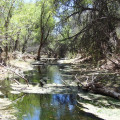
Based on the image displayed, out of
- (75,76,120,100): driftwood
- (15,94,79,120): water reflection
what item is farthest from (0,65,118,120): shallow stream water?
(75,76,120,100): driftwood

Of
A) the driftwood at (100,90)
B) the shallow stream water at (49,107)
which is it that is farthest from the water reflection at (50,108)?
the driftwood at (100,90)

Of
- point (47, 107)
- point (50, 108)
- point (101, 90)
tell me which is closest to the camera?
point (50, 108)

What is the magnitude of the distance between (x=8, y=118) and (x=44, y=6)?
73.0 feet

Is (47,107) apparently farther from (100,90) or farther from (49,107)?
(100,90)

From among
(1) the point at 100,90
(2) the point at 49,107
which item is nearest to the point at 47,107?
(2) the point at 49,107

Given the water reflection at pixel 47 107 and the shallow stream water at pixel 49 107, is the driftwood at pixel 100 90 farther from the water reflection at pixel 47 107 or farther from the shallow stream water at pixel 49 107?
the water reflection at pixel 47 107

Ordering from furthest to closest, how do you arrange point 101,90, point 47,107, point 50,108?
point 101,90
point 47,107
point 50,108

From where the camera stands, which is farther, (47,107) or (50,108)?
(47,107)

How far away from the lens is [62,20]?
12.5 m

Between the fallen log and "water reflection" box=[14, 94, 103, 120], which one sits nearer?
"water reflection" box=[14, 94, 103, 120]

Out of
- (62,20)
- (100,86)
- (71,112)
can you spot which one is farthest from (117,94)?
(62,20)

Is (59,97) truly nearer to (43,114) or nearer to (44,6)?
(43,114)

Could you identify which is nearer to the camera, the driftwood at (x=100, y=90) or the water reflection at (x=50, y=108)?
the water reflection at (x=50, y=108)

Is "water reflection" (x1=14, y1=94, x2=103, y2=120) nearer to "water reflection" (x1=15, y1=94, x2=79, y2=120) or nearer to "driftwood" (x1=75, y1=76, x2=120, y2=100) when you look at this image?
"water reflection" (x1=15, y1=94, x2=79, y2=120)
